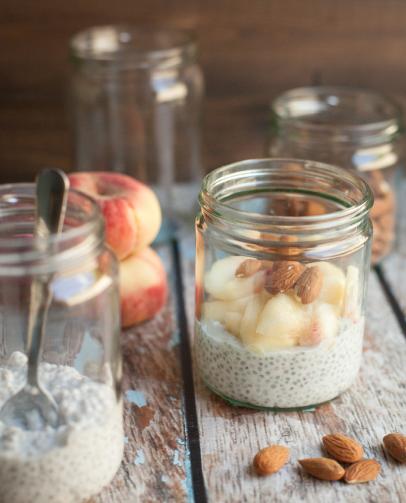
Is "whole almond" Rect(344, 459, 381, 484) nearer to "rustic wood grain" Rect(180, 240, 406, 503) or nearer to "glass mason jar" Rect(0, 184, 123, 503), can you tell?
"rustic wood grain" Rect(180, 240, 406, 503)

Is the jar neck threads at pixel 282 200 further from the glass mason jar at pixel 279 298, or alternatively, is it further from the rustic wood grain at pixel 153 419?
Answer: the rustic wood grain at pixel 153 419

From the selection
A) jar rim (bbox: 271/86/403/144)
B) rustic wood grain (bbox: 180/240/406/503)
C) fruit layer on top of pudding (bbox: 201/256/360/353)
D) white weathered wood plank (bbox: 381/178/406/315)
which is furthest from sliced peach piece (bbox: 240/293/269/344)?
jar rim (bbox: 271/86/403/144)

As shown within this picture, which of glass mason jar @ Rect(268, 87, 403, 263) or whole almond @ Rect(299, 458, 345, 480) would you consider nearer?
Result: whole almond @ Rect(299, 458, 345, 480)

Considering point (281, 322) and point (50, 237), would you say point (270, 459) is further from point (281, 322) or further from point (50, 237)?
point (50, 237)

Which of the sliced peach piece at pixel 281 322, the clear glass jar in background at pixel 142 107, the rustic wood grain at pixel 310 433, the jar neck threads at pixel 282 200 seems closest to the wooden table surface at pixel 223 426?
the rustic wood grain at pixel 310 433

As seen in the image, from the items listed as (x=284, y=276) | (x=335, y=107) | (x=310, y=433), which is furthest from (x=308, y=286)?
(x=335, y=107)

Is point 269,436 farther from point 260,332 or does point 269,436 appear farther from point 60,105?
point 60,105
